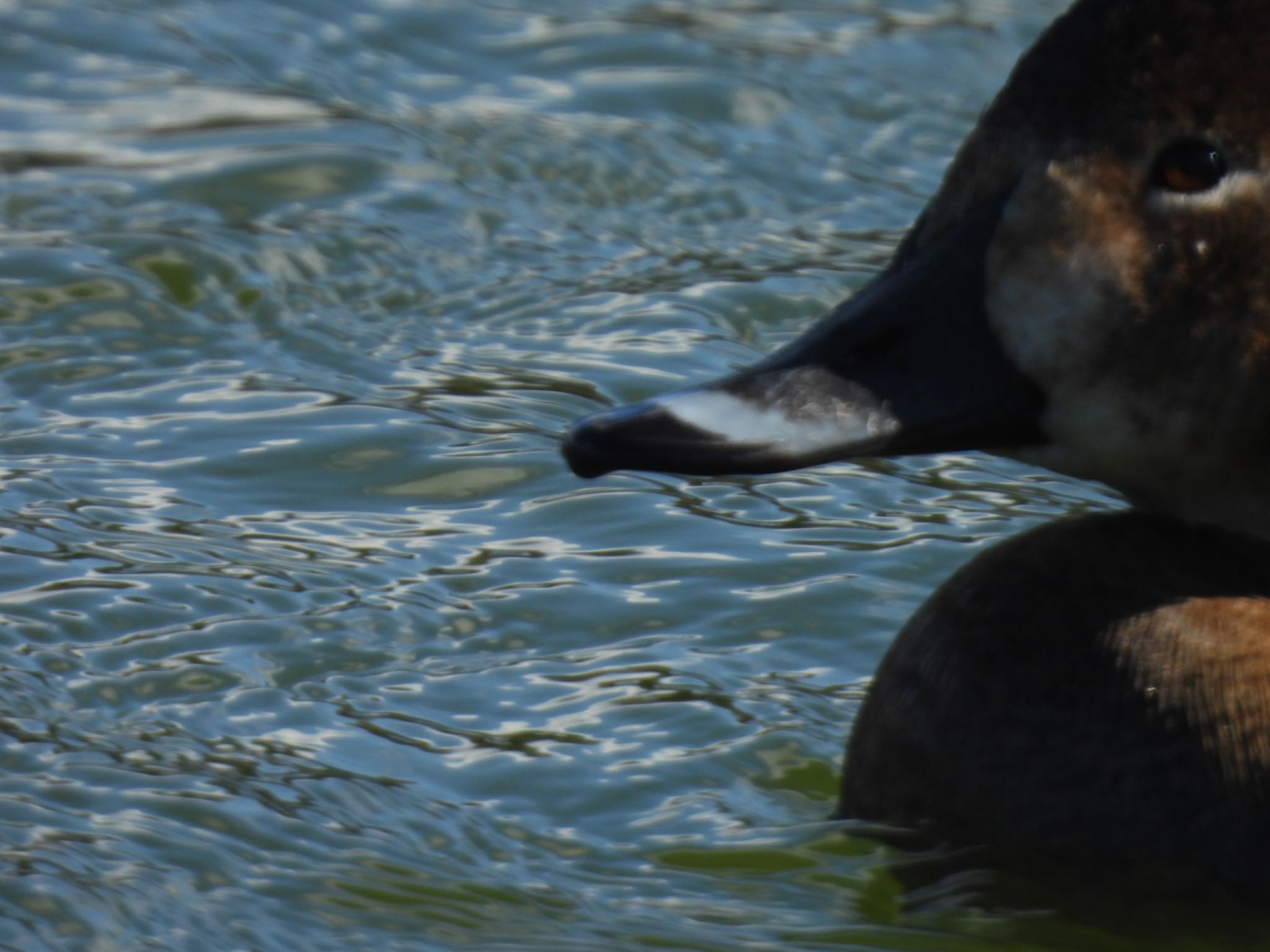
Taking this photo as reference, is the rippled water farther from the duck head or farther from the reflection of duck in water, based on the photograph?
the duck head

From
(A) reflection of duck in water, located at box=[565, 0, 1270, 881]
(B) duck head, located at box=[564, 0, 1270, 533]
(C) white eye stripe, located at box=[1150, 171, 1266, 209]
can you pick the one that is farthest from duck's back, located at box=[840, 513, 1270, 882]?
(C) white eye stripe, located at box=[1150, 171, 1266, 209]

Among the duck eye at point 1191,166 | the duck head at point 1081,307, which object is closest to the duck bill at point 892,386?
the duck head at point 1081,307

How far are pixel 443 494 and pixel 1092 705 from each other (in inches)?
58.7

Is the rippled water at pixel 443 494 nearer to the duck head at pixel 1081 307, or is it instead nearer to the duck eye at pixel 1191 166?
the duck head at pixel 1081 307

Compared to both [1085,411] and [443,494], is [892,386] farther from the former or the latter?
[443,494]

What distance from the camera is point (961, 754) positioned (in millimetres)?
2631

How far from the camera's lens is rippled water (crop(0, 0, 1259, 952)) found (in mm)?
2674

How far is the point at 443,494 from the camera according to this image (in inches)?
151

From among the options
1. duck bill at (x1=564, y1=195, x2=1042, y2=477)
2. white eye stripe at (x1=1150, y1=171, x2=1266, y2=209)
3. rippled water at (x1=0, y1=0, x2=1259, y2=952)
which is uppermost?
white eye stripe at (x1=1150, y1=171, x2=1266, y2=209)

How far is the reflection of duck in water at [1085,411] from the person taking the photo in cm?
254

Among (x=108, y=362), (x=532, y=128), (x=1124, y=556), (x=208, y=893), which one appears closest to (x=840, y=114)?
(x=532, y=128)

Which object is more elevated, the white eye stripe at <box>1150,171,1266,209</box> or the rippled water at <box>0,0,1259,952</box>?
the white eye stripe at <box>1150,171,1266,209</box>

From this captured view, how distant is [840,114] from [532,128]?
0.84 meters

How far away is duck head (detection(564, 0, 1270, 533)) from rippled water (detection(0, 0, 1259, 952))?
498 mm
